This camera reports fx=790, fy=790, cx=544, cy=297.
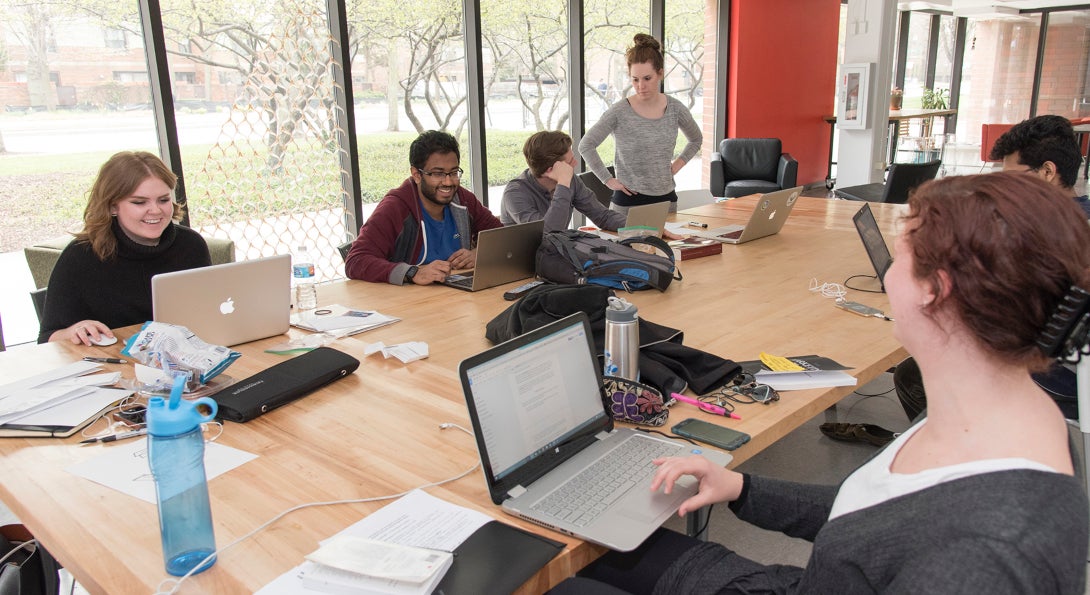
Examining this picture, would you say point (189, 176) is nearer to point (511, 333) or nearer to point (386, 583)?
point (511, 333)

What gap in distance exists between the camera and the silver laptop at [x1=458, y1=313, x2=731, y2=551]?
1.38 metres

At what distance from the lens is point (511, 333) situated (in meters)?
2.23

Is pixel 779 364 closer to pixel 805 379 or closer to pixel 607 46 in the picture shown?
pixel 805 379

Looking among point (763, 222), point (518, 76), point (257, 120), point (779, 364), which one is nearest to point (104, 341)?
point (779, 364)

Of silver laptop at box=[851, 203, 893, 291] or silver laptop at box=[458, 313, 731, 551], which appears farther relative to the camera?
silver laptop at box=[851, 203, 893, 291]

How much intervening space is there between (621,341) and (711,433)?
0.33m

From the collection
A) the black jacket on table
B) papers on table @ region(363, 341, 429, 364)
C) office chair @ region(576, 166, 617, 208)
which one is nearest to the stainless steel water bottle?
the black jacket on table

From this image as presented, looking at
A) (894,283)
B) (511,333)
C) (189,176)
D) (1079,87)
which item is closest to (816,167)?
(1079,87)

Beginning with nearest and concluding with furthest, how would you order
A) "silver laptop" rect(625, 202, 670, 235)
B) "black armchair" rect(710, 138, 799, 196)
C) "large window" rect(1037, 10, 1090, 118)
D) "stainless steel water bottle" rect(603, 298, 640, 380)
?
"stainless steel water bottle" rect(603, 298, 640, 380)
"silver laptop" rect(625, 202, 670, 235)
"black armchair" rect(710, 138, 799, 196)
"large window" rect(1037, 10, 1090, 118)

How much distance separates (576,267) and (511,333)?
30.6 inches

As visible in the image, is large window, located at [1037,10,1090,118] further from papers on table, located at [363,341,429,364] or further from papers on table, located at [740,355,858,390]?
papers on table, located at [363,341,429,364]

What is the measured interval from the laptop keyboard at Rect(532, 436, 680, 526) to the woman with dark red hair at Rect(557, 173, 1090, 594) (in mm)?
386

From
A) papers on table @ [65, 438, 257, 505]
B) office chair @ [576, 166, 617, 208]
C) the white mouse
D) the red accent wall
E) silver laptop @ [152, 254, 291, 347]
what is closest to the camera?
papers on table @ [65, 438, 257, 505]

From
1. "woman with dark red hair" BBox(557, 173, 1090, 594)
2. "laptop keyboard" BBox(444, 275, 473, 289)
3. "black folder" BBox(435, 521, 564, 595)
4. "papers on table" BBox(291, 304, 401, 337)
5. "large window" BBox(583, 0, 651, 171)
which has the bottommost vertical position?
"black folder" BBox(435, 521, 564, 595)
